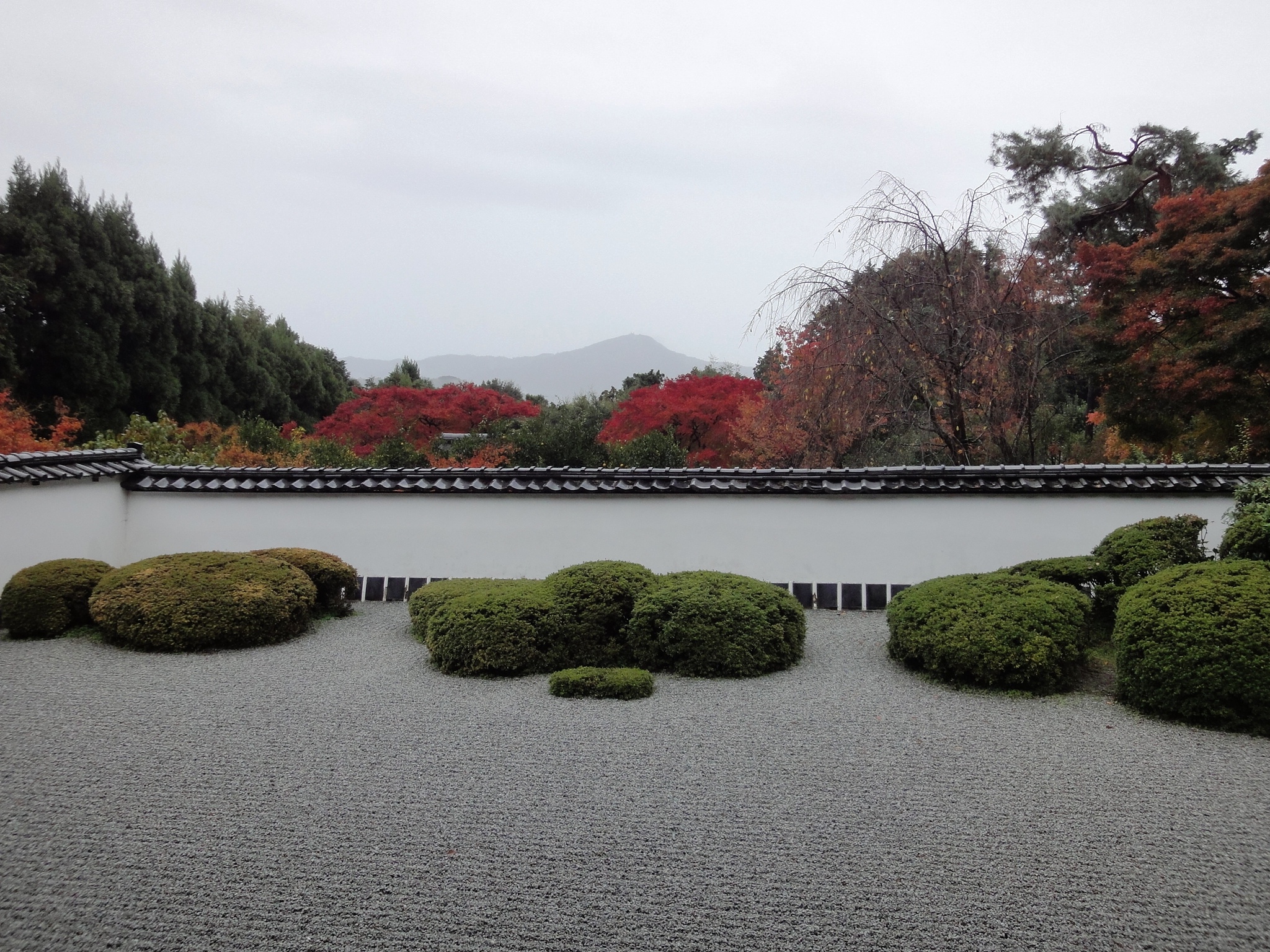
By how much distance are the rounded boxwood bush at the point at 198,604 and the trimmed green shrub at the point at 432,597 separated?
99 cm

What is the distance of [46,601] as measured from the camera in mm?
6316

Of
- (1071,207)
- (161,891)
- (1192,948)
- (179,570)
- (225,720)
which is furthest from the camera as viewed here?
(1071,207)

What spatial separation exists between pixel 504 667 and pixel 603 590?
903 mm

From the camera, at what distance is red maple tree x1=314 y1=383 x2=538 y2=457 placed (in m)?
15.6

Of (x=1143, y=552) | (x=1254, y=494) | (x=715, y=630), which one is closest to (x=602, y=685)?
(x=715, y=630)

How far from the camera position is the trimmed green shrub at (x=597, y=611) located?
18.2 ft

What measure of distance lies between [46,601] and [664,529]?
552cm

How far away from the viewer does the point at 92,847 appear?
2918 mm

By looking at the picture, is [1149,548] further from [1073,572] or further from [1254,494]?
[1254,494]

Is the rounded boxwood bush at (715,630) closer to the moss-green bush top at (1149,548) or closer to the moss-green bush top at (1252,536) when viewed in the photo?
the moss-green bush top at (1149,548)

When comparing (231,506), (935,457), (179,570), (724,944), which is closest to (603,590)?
(724,944)

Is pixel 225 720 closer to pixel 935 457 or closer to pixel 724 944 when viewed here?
pixel 724 944

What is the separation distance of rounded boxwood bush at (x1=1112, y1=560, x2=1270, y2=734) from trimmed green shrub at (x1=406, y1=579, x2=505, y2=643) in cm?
445

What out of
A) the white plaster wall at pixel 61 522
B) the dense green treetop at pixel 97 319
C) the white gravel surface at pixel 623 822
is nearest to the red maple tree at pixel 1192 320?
the white gravel surface at pixel 623 822
